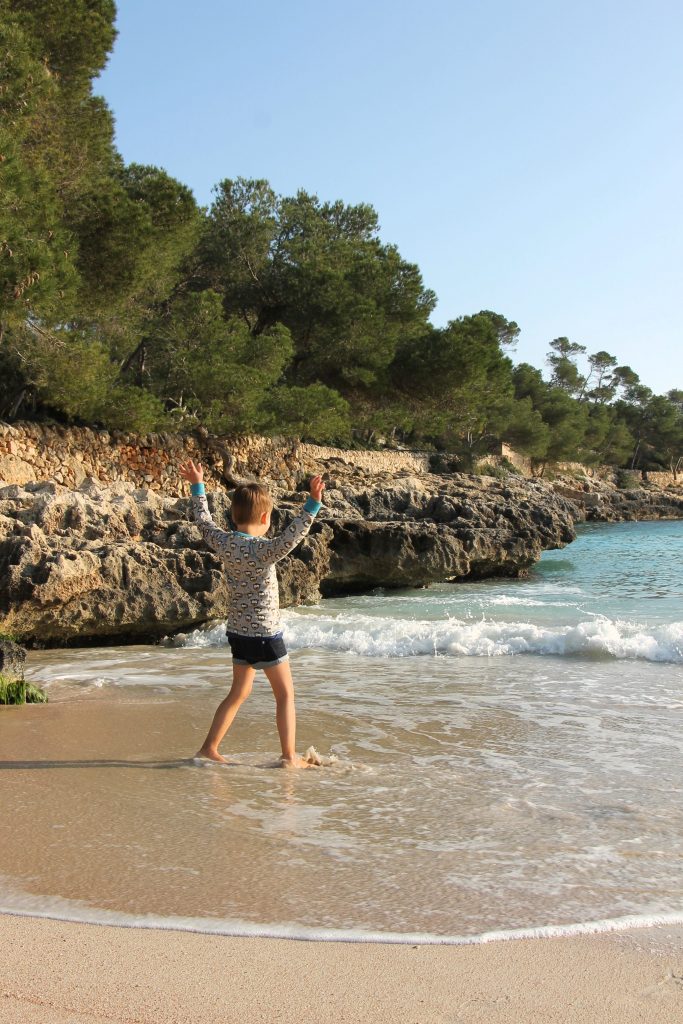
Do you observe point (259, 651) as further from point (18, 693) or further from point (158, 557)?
point (158, 557)

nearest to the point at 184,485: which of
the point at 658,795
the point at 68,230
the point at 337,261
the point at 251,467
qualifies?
the point at 251,467

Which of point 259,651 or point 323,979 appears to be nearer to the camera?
point 323,979

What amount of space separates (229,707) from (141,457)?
19.1m

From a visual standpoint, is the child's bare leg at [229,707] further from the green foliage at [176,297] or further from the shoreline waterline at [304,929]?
the green foliage at [176,297]

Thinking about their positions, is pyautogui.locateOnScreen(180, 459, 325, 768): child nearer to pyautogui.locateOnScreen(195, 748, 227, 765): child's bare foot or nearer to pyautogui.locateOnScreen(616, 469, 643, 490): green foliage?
pyautogui.locateOnScreen(195, 748, 227, 765): child's bare foot

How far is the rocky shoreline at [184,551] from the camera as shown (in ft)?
30.9

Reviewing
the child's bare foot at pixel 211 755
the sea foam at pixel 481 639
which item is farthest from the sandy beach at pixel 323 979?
the sea foam at pixel 481 639

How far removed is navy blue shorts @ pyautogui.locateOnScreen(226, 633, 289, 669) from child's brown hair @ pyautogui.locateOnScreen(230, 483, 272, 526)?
0.63 metres

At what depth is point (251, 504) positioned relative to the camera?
4.73m

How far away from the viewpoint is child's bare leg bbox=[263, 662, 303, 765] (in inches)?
183

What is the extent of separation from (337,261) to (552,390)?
141 feet

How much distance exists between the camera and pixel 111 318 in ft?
72.9

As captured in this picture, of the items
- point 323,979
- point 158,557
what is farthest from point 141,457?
point 323,979

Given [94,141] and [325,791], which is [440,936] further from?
[94,141]
